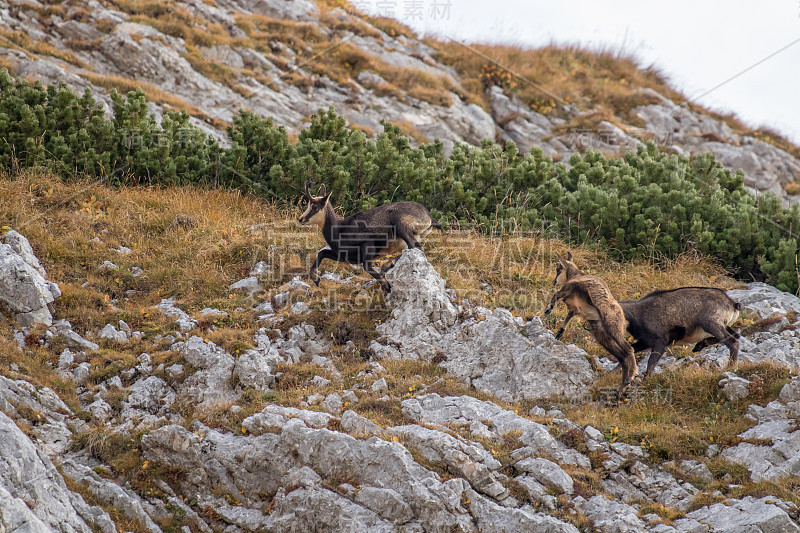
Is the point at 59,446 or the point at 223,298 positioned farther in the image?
the point at 223,298

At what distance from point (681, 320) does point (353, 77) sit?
21.6 m

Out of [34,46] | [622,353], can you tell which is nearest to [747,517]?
[622,353]

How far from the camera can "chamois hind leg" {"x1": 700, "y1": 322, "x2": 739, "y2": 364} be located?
344 inches

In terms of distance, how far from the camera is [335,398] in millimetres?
8258

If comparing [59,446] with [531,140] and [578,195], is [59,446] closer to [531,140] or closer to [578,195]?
[578,195]

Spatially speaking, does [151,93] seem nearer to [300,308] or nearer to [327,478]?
[300,308]

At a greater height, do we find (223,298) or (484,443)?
(484,443)

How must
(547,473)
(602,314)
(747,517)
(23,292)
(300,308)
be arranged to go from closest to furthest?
(747,517) < (547,473) < (602,314) < (23,292) < (300,308)

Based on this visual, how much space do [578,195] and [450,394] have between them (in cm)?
813

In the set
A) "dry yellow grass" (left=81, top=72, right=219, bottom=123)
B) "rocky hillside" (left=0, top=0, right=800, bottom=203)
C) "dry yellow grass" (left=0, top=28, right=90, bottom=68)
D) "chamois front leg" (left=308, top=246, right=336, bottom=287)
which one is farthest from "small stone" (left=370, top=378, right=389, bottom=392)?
"dry yellow grass" (left=0, top=28, right=90, bottom=68)

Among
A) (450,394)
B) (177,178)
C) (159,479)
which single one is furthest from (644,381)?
(177,178)

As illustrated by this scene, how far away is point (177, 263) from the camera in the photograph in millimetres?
12148

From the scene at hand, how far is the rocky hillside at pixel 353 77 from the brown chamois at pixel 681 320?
46.5 feet

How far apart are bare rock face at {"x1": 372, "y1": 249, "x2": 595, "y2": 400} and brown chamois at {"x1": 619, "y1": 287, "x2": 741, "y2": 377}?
0.89 metres
